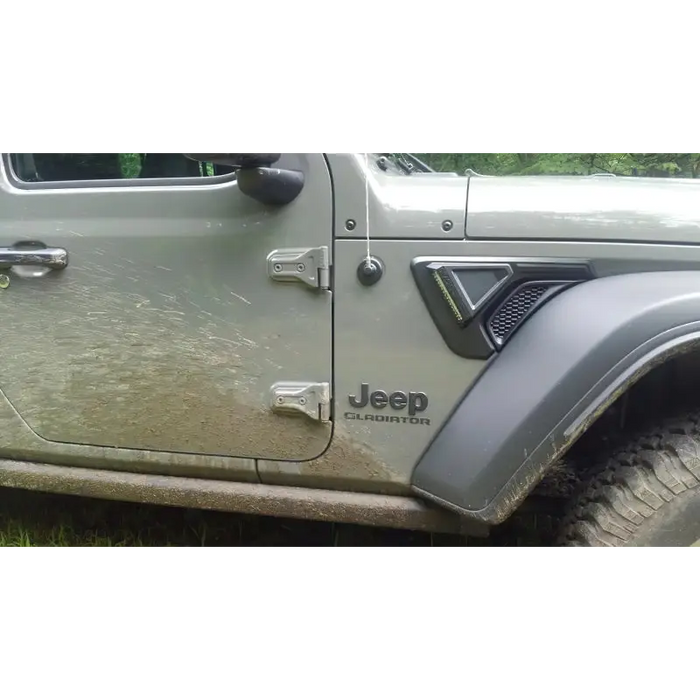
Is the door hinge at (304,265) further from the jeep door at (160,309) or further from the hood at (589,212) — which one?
the hood at (589,212)

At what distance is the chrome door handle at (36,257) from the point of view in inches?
74.9

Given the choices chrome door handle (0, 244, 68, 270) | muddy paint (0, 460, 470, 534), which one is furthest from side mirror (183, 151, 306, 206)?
muddy paint (0, 460, 470, 534)

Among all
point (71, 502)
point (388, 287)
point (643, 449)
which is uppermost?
point (388, 287)

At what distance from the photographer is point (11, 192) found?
1.96 m

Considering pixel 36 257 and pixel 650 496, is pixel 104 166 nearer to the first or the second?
pixel 36 257

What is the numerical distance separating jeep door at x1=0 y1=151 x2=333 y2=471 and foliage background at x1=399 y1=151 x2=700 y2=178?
0.59 meters

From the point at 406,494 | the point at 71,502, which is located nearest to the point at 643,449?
the point at 406,494

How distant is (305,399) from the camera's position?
182 centimetres

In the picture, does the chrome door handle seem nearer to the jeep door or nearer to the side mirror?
the jeep door

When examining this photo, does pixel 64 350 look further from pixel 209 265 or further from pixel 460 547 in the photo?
pixel 460 547

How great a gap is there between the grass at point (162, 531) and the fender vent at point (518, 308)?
99cm

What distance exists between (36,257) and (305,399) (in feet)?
3.12

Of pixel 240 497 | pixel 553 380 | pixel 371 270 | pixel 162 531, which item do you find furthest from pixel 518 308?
pixel 162 531

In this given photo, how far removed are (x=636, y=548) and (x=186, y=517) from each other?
1.78 metres
